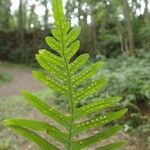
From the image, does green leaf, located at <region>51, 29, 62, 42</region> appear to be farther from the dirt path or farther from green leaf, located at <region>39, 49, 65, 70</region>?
A: the dirt path

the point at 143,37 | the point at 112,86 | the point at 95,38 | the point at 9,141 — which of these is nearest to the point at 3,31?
the point at 95,38

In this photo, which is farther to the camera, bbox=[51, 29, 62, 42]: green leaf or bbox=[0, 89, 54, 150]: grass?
bbox=[0, 89, 54, 150]: grass

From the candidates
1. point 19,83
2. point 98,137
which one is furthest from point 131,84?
point 19,83

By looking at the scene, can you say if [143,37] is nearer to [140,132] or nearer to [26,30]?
[140,132]

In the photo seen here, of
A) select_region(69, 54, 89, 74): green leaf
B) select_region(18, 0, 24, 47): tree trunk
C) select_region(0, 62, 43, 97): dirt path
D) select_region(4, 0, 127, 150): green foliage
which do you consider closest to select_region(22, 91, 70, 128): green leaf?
select_region(4, 0, 127, 150): green foliage

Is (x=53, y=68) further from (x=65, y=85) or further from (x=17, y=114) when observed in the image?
(x=17, y=114)

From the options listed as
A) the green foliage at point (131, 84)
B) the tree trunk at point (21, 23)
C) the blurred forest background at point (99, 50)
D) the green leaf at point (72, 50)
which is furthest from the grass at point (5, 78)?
A: the green leaf at point (72, 50)

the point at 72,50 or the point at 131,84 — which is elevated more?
the point at 72,50
